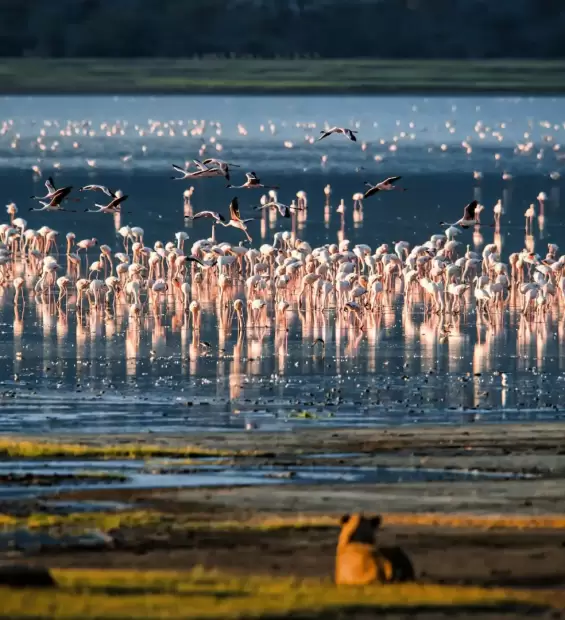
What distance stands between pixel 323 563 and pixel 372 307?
15507mm

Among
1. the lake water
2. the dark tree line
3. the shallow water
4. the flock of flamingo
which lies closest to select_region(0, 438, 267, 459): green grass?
the shallow water

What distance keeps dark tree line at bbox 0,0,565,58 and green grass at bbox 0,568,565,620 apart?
95.1m

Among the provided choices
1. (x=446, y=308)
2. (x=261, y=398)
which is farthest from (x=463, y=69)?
(x=261, y=398)

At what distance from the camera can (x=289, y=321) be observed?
26.6 metres

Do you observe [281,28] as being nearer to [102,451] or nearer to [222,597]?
[102,451]

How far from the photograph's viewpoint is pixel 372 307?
1093 inches

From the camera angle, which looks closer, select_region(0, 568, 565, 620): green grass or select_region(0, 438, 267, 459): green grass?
select_region(0, 568, 565, 620): green grass

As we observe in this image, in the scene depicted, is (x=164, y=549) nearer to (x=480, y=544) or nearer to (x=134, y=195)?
(x=480, y=544)

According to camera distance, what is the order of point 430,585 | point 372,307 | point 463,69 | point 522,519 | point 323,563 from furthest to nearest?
1. point 463,69
2. point 372,307
3. point 522,519
4. point 323,563
5. point 430,585

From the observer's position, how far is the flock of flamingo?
2752cm

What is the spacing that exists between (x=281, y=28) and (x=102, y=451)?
97.0 metres

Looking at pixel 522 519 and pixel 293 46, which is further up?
pixel 293 46

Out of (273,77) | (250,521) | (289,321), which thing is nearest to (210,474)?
(250,521)

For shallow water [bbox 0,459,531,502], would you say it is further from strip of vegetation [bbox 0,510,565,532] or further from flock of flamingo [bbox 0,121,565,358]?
flock of flamingo [bbox 0,121,565,358]
